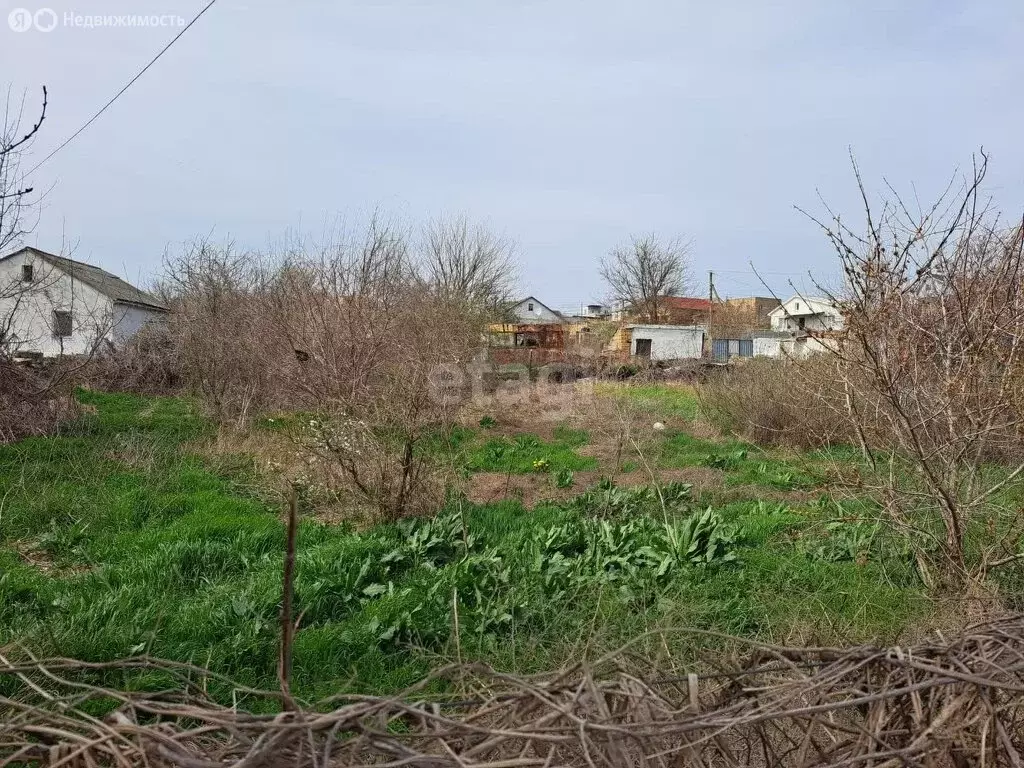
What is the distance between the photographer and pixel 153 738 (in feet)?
4.17

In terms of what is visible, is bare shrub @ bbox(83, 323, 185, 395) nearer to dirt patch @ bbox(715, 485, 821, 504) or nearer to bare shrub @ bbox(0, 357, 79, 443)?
bare shrub @ bbox(0, 357, 79, 443)

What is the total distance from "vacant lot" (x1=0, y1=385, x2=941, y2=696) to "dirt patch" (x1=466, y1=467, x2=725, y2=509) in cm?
6

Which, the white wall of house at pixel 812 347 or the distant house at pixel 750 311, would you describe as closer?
the white wall of house at pixel 812 347

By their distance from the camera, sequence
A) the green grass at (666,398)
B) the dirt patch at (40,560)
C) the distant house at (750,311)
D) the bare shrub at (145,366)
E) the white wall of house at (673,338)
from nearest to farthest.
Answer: the dirt patch at (40,560)
the green grass at (666,398)
the bare shrub at (145,366)
the white wall of house at (673,338)
the distant house at (750,311)

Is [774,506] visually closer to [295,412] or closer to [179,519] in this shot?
[179,519]

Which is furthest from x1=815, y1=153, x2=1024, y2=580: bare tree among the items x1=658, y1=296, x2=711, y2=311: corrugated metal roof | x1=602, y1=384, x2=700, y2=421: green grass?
x1=658, y1=296, x2=711, y2=311: corrugated metal roof

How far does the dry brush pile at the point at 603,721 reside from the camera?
1293mm

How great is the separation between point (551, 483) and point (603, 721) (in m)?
7.55

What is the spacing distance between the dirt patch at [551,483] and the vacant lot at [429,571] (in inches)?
2.4

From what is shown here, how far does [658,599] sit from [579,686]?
3.37m

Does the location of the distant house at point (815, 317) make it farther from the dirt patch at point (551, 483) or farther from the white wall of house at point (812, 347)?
the dirt patch at point (551, 483)

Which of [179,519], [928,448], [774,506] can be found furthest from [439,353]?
[928,448]

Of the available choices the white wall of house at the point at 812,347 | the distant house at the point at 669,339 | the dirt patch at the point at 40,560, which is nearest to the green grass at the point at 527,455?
the white wall of house at the point at 812,347

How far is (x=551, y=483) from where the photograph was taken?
29.3 ft
